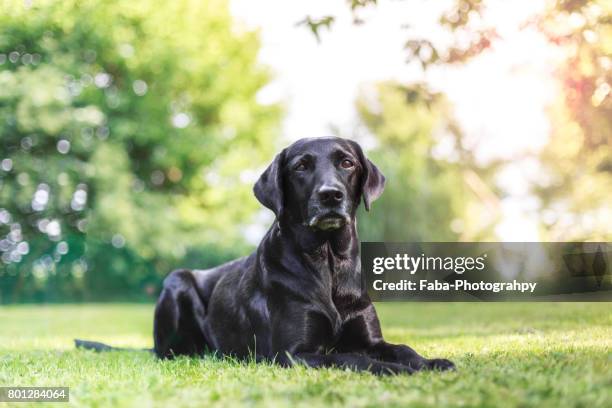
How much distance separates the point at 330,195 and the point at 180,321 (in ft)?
6.93

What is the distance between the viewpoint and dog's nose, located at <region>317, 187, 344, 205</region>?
3.88 meters

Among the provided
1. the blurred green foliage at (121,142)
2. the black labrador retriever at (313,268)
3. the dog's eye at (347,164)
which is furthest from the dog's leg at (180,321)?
the blurred green foliage at (121,142)

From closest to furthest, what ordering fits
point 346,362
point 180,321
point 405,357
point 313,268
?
point 346,362, point 405,357, point 313,268, point 180,321

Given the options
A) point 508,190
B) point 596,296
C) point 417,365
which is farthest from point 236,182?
point 417,365

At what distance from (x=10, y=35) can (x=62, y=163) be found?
12.8 ft

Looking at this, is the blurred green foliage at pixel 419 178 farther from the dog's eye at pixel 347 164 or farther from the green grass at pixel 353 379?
the dog's eye at pixel 347 164

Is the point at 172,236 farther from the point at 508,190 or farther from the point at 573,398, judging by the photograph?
the point at 573,398

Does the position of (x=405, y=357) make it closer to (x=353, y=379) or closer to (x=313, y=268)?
(x=353, y=379)

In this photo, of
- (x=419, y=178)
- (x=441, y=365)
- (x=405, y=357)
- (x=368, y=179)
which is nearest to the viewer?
(x=441, y=365)

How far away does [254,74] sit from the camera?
22109mm

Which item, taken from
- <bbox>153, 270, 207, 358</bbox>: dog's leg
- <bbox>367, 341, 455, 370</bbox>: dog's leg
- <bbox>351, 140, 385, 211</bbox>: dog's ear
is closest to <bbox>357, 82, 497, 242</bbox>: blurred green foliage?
<bbox>153, 270, 207, 358</bbox>: dog's leg

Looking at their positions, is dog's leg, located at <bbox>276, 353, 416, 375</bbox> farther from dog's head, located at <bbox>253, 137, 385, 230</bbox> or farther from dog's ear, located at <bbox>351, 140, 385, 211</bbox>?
dog's ear, located at <bbox>351, 140, 385, 211</bbox>

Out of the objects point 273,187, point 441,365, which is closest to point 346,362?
point 441,365

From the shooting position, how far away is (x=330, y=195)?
389 cm
